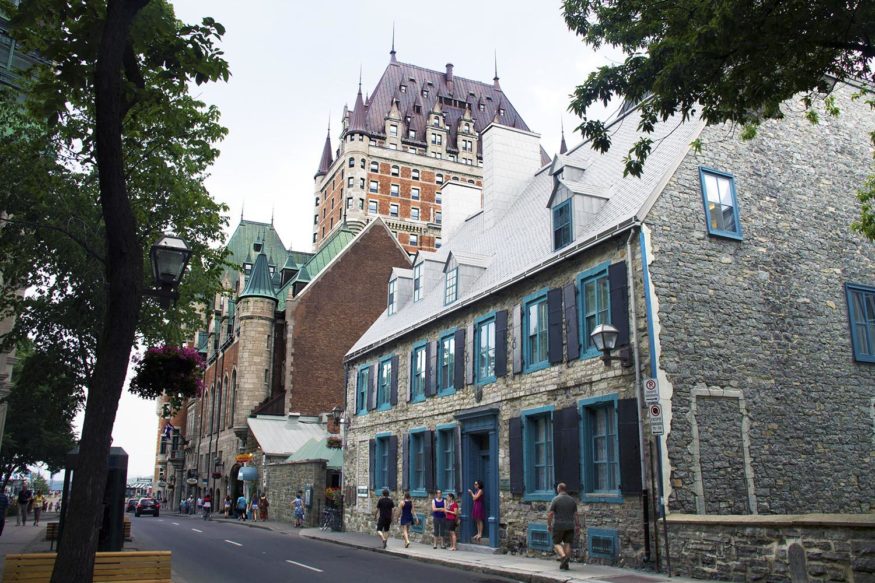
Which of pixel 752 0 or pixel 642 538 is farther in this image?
pixel 642 538

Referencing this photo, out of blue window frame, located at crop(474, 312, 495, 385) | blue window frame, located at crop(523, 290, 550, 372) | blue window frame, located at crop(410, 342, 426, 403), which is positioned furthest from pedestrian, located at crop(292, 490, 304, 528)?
blue window frame, located at crop(523, 290, 550, 372)

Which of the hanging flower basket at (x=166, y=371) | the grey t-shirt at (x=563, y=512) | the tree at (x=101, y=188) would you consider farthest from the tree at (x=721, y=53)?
the hanging flower basket at (x=166, y=371)

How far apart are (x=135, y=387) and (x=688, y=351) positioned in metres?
11.1

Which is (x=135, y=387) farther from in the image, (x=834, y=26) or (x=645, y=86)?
(x=834, y=26)

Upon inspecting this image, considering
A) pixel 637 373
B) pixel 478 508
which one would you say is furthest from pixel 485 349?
pixel 637 373

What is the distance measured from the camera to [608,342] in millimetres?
14945

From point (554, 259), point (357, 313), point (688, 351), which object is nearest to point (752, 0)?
point (688, 351)

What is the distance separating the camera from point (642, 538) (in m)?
14.2

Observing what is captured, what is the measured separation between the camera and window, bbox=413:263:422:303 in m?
27.6

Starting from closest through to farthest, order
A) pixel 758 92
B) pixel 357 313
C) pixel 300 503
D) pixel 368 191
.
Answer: pixel 758 92 < pixel 300 503 < pixel 357 313 < pixel 368 191

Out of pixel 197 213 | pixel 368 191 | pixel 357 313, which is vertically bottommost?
pixel 197 213

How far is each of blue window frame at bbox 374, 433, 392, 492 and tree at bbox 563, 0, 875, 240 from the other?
17127mm

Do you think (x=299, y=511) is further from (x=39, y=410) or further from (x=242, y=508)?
(x=39, y=410)

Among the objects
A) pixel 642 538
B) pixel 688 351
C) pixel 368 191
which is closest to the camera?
pixel 642 538
